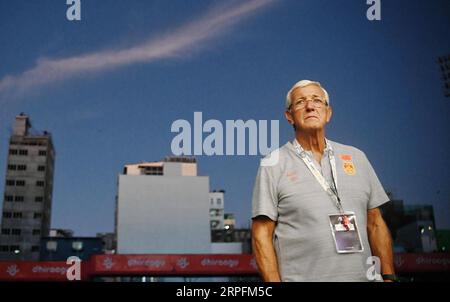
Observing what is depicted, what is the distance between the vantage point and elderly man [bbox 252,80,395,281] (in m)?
1.61

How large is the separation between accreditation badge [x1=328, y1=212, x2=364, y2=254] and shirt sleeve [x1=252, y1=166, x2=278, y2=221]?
19 centimetres

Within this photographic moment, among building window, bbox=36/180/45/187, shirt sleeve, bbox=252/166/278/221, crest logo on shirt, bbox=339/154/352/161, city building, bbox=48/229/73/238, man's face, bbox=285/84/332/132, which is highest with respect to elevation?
man's face, bbox=285/84/332/132

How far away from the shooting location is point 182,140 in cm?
249

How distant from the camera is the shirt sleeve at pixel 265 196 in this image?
5.26 ft

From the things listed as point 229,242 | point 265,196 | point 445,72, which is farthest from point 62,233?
point 445,72

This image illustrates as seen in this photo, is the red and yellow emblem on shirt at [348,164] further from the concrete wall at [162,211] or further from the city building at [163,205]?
the concrete wall at [162,211]

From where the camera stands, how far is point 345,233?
163 centimetres

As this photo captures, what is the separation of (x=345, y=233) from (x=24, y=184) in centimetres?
269

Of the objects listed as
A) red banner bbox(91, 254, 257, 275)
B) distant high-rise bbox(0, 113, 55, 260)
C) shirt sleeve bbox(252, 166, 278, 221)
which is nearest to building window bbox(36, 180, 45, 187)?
distant high-rise bbox(0, 113, 55, 260)

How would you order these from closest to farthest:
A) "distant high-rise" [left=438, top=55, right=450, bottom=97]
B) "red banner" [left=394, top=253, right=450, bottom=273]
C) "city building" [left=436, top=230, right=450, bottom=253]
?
1. "red banner" [left=394, top=253, right=450, bottom=273]
2. "city building" [left=436, top=230, right=450, bottom=253]
3. "distant high-rise" [left=438, top=55, right=450, bottom=97]

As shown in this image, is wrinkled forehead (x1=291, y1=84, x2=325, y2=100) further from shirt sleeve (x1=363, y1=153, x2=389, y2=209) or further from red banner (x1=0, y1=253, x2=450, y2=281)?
red banner (x1=0, y1=253, x2=450, y2=281)

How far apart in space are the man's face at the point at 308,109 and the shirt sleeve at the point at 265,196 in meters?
0.22

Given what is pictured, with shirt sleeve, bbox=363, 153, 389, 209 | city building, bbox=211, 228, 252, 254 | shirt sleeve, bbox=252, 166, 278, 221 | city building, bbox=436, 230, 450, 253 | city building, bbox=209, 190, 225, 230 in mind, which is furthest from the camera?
city building, bbox=211, 228, 252, 254
